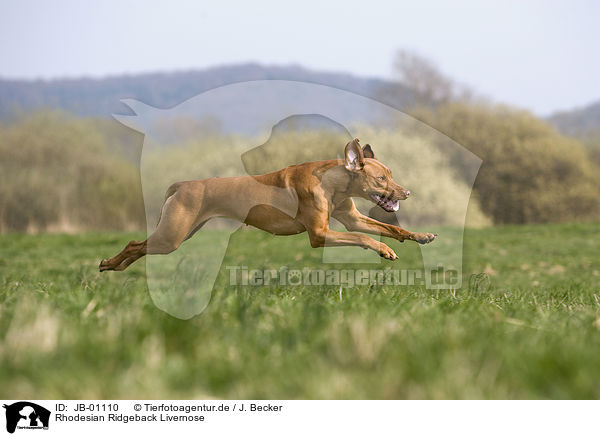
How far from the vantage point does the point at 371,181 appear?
15.9 feet

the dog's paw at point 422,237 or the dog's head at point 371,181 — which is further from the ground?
the dog's head at point 371,181

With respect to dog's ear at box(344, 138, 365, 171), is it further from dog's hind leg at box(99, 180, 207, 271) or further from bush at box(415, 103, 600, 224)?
bush at box(415, 103, 600, 224)

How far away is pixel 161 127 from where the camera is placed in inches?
199

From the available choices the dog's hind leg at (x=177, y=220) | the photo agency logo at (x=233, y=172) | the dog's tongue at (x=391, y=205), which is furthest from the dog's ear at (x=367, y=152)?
the dog's hind leg at (x=177, y=220)

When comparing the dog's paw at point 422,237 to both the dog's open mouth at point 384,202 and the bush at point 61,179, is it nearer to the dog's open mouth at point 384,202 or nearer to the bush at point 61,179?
the dog's open mouth at point 384,202

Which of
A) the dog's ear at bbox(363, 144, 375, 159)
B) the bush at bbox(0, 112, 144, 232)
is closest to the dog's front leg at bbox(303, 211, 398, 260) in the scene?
the dog's ear at bbox(363, 144, 375, 159)

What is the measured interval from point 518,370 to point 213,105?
3.58 m

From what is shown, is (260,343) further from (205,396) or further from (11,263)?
(11,263)

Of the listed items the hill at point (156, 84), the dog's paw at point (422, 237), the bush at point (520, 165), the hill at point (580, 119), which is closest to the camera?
the dog's paw at point (422, 237)

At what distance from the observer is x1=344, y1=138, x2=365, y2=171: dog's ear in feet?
15.4
